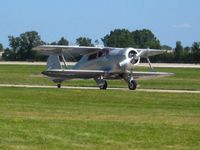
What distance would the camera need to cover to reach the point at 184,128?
14.6 m

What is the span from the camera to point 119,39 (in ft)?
581

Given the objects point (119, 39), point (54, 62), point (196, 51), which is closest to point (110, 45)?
point (119, 39)

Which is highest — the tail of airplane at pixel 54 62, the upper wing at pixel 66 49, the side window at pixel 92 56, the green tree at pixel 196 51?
the upper wing at pixel 66 49

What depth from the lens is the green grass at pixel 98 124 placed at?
11.8 metres

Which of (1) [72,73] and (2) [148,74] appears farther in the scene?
(2) [148,74]

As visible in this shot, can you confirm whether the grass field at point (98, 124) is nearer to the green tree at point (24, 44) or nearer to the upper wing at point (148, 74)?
the upper wing at point (148, 74)

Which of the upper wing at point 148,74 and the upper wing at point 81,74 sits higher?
the upper wing at point 81,74

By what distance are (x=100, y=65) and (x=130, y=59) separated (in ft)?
7.33

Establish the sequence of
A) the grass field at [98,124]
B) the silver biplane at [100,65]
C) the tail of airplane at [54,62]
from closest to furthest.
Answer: the grass field at [98,124] → the silver biplane at [100,65] → the tail of airplane at [54,62]

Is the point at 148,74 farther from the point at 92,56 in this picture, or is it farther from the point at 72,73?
the point at 72,73

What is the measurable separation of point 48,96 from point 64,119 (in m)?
10.1

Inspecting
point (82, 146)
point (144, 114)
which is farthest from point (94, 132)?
point (144, 114)

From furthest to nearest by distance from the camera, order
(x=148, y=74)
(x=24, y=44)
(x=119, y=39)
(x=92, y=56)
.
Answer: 1. (x=119, y=39)
2. (x=24, y=44)
3. (x=92, y=56)
4. (x=148, y=74)

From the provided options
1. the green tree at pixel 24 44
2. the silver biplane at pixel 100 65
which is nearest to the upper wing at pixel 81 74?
the silver biplane at pixel 100 65
